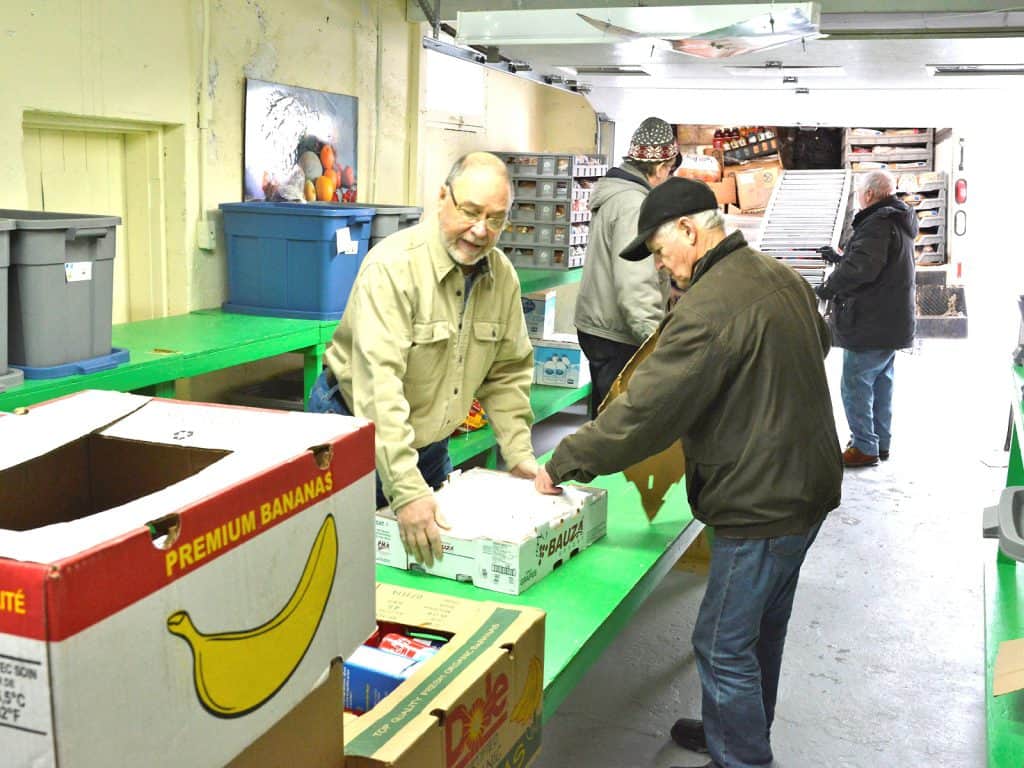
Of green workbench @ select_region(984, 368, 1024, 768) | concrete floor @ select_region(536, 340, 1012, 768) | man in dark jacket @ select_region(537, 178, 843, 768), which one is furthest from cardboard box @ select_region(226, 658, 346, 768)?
concrete floor @ select_region(536, 340, 1012, 768)

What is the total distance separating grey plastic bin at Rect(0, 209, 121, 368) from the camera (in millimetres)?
3215

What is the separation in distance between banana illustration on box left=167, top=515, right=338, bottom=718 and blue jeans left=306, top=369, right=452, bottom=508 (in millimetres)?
1663

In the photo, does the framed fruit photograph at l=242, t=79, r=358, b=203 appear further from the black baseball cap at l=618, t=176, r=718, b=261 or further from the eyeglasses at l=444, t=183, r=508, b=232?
the black baseball cap at l=618, t=176, r=718, b=261

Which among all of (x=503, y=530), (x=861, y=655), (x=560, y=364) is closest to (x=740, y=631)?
(x=503, y=530)

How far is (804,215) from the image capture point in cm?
1170

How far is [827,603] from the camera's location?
463cm

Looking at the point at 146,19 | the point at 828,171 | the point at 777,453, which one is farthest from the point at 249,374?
the point at 828,171

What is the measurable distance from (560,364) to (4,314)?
405 cm

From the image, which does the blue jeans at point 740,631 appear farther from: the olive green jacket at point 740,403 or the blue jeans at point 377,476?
the blue jeans at point 377,476

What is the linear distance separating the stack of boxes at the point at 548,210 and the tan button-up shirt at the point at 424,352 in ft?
14.1

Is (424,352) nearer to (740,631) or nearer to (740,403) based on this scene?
(740,403)

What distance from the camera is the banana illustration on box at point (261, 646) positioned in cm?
103

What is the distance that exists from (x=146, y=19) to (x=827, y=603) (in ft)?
12.8

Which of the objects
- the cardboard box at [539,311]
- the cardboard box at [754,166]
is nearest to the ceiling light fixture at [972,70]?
the cardboard box at [539,311]
